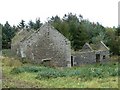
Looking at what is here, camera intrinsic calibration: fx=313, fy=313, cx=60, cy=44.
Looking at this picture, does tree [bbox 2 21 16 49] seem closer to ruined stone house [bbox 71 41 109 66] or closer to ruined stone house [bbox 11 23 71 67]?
ruined stone house [bbox 71 41 109 66]

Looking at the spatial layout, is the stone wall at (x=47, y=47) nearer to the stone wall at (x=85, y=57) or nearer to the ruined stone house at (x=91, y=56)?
the ruined stone house at (x=91, y=56)

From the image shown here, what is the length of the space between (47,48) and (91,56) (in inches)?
269

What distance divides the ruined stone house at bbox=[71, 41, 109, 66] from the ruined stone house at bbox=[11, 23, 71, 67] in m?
2.50

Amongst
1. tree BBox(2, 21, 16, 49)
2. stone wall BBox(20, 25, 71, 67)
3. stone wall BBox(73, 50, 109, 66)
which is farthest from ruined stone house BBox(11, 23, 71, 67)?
tree BBox(2, 21, 16, 49)

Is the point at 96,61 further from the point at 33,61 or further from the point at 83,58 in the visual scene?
the point at 33,61

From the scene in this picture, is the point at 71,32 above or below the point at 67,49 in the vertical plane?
above

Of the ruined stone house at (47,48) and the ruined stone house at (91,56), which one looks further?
the ruined stone house at (91,56)

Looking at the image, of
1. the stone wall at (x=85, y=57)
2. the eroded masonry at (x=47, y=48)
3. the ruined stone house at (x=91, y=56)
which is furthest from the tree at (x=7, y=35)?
the eroded masonry at (x=47, y=48)

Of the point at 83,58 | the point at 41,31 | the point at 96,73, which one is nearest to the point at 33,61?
the point at 41,31

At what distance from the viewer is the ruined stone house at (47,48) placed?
3234cm

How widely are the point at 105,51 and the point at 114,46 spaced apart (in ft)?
14.1

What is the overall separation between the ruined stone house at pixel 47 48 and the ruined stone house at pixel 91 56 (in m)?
2.50

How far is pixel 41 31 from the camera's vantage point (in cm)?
3244

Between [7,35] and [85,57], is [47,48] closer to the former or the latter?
[85,57]
